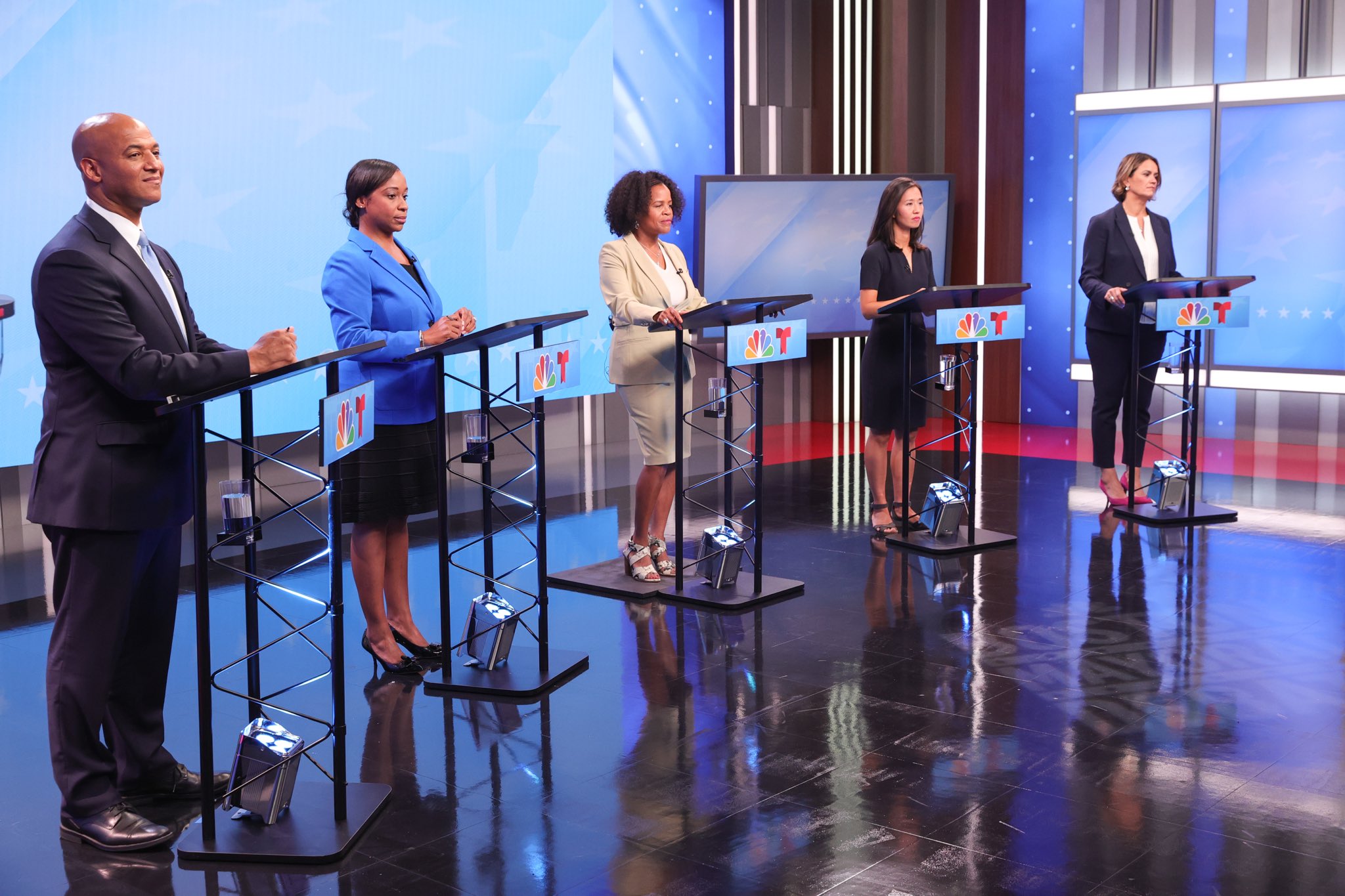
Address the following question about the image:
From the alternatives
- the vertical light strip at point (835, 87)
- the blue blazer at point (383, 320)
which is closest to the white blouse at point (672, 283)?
the blue blazer at point (383, 320)

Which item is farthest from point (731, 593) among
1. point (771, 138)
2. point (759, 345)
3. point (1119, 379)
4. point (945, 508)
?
point (771, 138)

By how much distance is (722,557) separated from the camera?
4828 millimetres

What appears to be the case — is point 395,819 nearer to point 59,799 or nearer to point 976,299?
point 59,799

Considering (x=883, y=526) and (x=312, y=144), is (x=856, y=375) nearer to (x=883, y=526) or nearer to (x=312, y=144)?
(x=883, y=526)

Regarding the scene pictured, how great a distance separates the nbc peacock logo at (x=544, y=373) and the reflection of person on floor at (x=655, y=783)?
0.95m

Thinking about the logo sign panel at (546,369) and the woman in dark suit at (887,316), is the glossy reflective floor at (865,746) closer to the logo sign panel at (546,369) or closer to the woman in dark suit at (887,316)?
the woman in dark suit at (887,316)

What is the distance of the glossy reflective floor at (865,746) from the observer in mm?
2650

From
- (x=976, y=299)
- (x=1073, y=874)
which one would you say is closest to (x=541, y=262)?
(x=976, y=299)

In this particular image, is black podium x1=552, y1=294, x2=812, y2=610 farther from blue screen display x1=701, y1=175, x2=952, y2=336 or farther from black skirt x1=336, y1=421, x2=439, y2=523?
blue screen display x1=701, y1=175, x2=952, y2=336

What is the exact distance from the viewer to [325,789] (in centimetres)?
302

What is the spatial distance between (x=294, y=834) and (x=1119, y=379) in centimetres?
469

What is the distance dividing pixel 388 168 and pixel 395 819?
6.20 feet

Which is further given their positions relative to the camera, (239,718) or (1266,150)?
(1266,150)

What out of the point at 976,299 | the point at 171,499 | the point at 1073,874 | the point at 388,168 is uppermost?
the point at 388,168
